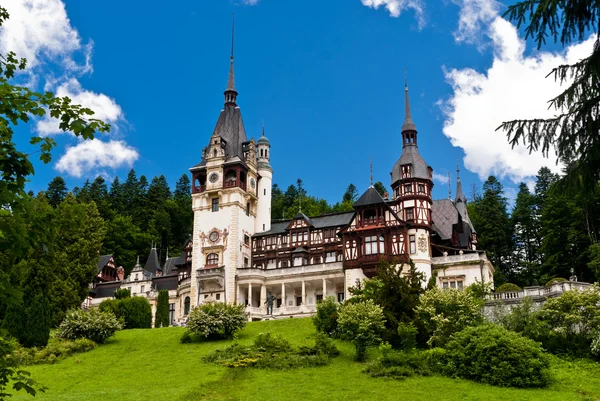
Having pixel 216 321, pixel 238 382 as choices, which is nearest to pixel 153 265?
pixel 216 321

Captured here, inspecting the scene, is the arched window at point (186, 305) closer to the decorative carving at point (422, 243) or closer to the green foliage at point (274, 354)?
the decorative carving at point (422, 243)

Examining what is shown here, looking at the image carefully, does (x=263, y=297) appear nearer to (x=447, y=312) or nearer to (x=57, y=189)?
(x=447, y=312)

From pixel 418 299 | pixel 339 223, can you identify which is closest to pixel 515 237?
pixel 339 223

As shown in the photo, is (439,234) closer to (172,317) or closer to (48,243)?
(172,317)

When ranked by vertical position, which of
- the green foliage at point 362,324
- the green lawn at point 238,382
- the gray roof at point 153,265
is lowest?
the green lawn at point 238,382

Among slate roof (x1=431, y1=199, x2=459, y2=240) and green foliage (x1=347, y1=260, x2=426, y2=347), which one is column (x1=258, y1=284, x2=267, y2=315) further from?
green foliage (x1=347, y1=260, x2=426, y2=347)

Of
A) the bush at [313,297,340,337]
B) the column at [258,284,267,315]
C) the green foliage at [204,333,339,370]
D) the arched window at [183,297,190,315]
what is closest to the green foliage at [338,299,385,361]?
the green foliage at [204,333,339,370]

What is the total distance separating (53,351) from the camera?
3950 cm

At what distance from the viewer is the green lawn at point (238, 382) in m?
27.3

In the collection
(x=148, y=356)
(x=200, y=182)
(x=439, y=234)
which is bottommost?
(x=148, y=356)

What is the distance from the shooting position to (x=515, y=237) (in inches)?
3088

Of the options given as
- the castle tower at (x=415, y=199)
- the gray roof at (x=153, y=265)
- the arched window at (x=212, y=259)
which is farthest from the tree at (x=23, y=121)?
the gray roof at (x=153, y=265)

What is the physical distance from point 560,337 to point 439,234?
26.9m

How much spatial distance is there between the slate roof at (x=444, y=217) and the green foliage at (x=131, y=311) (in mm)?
27886
